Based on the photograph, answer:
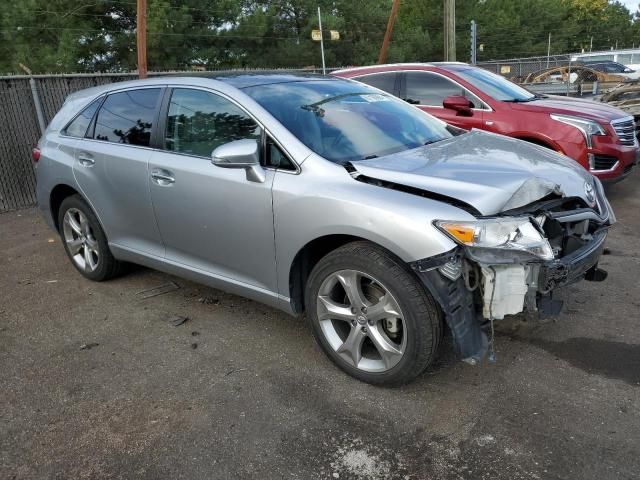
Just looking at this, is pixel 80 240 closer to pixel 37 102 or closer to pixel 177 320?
pixel 177 320

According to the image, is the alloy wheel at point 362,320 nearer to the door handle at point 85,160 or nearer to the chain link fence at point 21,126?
the door handle at point 85,160

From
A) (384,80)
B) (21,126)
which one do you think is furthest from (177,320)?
(21,126)

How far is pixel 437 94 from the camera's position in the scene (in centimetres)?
714

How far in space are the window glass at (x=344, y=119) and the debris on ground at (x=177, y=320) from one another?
1674 millimetres

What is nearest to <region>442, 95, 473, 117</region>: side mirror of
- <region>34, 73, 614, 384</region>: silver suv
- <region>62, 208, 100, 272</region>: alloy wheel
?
<region>34, 73, 614, 384</region>: silver suv

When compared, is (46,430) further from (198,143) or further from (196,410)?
(198,143)

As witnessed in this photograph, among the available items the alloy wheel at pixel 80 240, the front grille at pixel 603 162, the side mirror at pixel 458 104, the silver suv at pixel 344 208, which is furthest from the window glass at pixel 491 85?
the alloy wheel at pixel 80 240

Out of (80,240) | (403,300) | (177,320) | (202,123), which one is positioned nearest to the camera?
(403,300)

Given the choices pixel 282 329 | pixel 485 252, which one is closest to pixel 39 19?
pixel 282 329

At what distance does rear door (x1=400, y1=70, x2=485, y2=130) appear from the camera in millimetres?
6816

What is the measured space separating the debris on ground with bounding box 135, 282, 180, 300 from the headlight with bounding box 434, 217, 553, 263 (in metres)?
2.75

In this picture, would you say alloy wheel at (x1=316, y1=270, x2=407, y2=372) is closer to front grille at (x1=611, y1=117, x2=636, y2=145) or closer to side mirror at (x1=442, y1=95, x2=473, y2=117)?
side mirror at (x1=442, y1=95, x2=473, y2=117)

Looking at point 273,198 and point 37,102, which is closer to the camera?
point 273,198

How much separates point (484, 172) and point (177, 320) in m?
2.40
